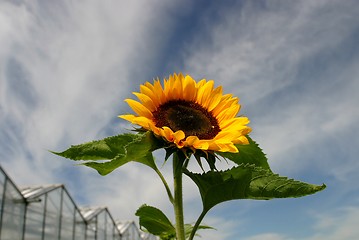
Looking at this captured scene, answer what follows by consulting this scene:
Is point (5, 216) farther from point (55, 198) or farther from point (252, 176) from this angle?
point (252, 176)

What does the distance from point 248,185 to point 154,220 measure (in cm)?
24

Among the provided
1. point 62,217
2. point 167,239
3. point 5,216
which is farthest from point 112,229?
point 167,239

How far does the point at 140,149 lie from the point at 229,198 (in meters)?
0.21

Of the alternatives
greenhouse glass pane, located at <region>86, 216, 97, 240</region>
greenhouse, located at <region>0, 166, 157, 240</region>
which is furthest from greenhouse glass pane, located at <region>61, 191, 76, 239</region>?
greenhouse glass pane, located at <region>86, 216, 97, 240</region>

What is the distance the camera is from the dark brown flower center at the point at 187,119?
77 centimetres

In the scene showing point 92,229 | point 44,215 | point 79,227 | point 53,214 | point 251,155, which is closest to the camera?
point 251,155

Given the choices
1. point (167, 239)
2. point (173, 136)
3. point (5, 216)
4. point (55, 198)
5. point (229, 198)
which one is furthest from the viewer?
point (55, 198)

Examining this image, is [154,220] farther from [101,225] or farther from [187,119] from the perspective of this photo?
[101,225]

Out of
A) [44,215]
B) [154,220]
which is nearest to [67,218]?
[44,215]

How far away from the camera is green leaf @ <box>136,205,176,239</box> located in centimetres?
88

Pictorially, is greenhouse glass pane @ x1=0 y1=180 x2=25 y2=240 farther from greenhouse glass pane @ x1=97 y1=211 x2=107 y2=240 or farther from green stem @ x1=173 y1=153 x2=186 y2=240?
green stem @ x1=173 y1=153 x2=186 y2=240

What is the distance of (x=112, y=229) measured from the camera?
14.8 metres

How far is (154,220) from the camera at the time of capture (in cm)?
88

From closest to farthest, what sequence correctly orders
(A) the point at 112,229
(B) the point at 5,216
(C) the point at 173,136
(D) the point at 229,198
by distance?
(C) the point at 173,136, (D) the point at 229,198, (B) the point at 5,216, (A) the point at 112,229
